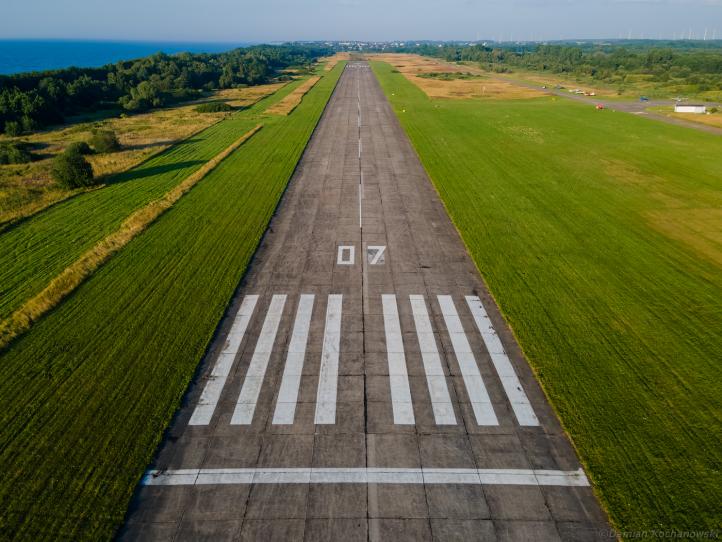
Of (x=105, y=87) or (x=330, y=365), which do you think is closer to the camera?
(x=330, y=365)

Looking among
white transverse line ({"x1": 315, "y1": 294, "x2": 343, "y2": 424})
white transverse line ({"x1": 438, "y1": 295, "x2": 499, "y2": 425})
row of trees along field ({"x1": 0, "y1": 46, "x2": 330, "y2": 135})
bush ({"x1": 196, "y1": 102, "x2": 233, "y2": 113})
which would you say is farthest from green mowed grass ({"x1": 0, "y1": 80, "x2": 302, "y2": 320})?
row of trees along field ({"x1": 0, "y1": 46, "x2": 330, "y2": 135})

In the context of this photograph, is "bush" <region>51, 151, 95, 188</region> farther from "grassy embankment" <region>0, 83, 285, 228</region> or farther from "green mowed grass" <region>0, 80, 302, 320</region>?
"green mowed grass" <region>0, 80, 302, 320</region>

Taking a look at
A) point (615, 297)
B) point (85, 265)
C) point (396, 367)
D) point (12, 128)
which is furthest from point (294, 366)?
point (12, 128)

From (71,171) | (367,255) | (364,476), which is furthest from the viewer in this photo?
(71,171)

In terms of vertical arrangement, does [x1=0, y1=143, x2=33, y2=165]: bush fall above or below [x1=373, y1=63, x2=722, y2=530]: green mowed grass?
above

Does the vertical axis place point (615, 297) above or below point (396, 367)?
above

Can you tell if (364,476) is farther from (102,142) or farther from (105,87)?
(105,87)
